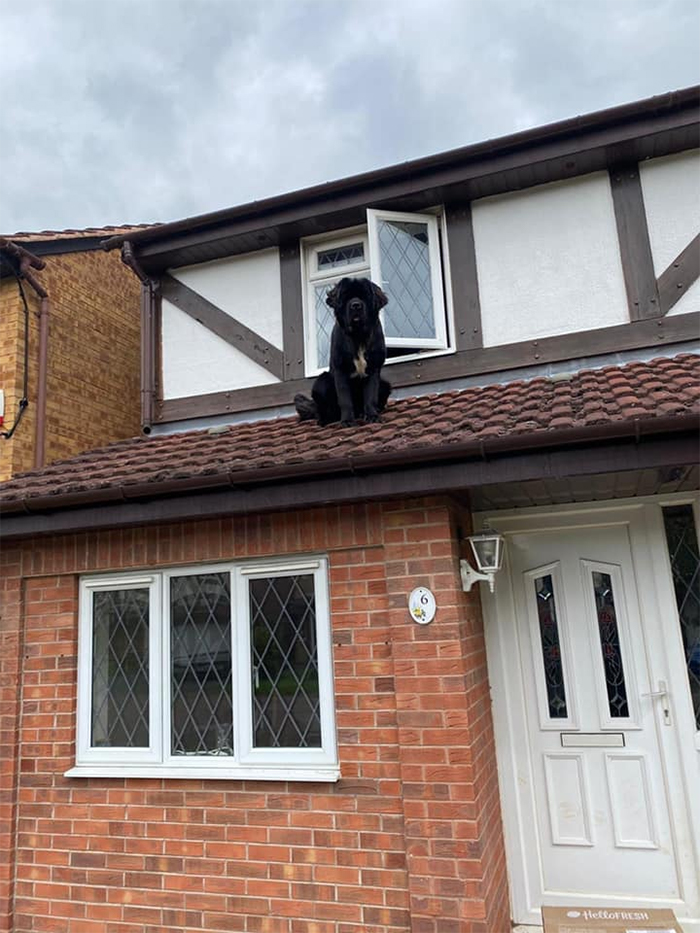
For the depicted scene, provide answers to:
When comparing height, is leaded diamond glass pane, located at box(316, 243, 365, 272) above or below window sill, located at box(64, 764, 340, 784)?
above

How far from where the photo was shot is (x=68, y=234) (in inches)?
319

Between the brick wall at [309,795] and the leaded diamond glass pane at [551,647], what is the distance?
458 millimetres

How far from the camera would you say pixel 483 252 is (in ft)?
19.0

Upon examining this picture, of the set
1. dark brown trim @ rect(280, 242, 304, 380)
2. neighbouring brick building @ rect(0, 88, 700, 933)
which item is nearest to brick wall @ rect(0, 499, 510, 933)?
neighbouring brick building @ rect(0, 88, 700, 933)

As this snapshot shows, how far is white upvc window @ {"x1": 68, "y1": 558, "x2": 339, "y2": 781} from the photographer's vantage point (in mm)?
4062

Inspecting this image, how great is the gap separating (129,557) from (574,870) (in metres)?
3.63

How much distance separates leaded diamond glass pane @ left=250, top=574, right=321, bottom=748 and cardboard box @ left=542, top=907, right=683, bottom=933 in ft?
5.46

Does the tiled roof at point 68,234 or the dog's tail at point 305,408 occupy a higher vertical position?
the tiled roof at point 68,234

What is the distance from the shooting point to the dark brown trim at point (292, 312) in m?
6.21

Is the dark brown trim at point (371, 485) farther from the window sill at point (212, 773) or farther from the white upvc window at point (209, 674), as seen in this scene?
the window sill at point (212, 773)

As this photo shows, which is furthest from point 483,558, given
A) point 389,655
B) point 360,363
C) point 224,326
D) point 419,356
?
point 224,326

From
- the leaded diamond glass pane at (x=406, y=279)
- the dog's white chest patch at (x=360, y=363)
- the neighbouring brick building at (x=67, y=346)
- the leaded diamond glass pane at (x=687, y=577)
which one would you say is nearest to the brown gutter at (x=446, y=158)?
the leaded diamond glass pane at (x=406, y=279)

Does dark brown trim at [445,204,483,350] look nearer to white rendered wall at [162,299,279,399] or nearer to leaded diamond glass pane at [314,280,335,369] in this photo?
leaded diamond glass pane at [314,280,335,369]

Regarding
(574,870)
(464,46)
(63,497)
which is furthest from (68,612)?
(464,46)
